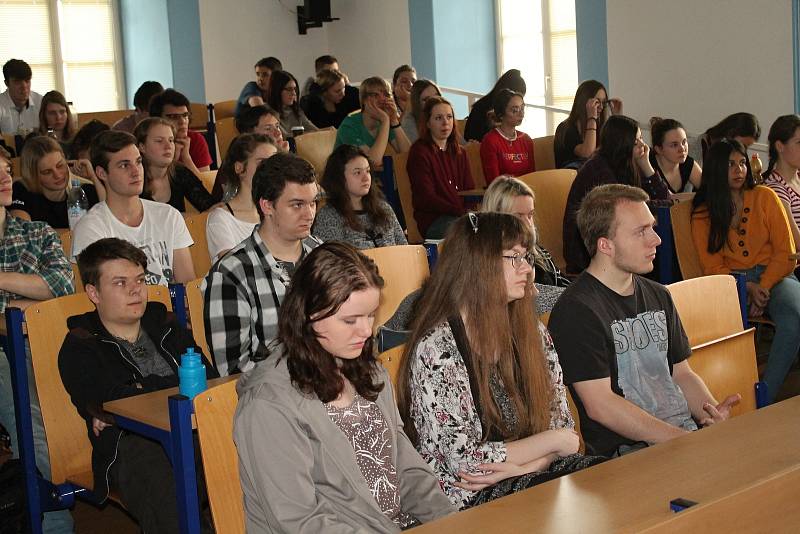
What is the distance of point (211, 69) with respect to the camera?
33.7 feet

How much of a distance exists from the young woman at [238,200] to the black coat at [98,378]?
0.86 metres

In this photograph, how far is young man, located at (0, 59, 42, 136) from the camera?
24.3 feet

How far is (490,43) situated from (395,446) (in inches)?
326

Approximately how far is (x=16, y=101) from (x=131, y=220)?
445cm

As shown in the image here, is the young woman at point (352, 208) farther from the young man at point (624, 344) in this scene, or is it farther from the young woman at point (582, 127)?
the young woman at point (582, 127)

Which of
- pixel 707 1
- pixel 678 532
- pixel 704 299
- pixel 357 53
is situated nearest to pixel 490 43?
pixel 357 53

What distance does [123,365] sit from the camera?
8.84 ft

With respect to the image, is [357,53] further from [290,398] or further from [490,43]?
[290,398]

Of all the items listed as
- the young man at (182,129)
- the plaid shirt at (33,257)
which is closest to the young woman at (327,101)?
the young man at (182,129)

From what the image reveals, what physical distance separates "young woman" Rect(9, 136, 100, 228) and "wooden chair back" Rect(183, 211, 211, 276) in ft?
1.75

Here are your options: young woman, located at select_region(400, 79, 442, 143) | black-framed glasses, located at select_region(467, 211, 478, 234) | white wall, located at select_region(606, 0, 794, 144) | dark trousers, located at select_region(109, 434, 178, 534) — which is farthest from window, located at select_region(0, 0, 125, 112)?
black-framed glasses, located at select_region(467, 211, 478, 234)

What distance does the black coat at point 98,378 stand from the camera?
2.59m

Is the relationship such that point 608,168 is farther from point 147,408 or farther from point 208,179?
point 147,408

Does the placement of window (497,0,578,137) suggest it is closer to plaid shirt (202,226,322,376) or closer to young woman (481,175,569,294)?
young woman (481,175,569,294)
